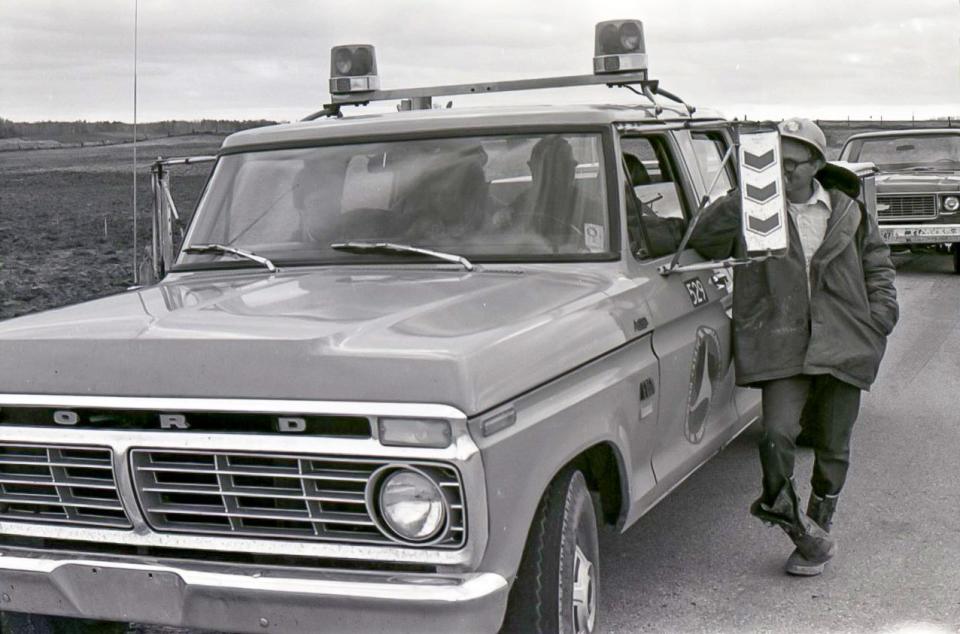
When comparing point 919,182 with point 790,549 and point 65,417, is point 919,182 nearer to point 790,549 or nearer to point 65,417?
point 790,549

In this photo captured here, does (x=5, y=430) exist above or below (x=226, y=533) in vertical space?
above

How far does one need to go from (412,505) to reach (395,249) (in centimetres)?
163

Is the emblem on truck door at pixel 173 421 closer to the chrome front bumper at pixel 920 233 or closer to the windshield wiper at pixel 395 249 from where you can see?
the windshield wiper at pixel 395 249

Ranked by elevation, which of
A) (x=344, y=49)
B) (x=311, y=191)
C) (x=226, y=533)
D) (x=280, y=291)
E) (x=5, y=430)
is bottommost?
(x=226, y=533)

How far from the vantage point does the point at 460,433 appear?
11.8 ft

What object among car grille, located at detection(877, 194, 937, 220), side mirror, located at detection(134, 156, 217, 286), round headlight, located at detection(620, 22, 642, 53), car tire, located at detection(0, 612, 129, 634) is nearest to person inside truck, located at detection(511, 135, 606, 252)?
side mirror, located at detection(134, 156, 217, 286)

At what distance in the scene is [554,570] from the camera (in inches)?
159

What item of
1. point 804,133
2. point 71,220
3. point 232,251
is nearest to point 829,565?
point 804,133

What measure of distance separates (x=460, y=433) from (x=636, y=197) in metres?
2.19

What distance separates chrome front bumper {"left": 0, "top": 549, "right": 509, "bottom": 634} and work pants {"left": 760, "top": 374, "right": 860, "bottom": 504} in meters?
1.98

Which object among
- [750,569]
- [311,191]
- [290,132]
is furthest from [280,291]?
[750,569]

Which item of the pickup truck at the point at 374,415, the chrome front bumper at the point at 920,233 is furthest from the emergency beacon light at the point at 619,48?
the chrome front bumper at the point at 920,233

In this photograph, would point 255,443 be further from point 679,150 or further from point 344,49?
point 344,49

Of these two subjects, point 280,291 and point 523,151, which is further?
point 523,151
